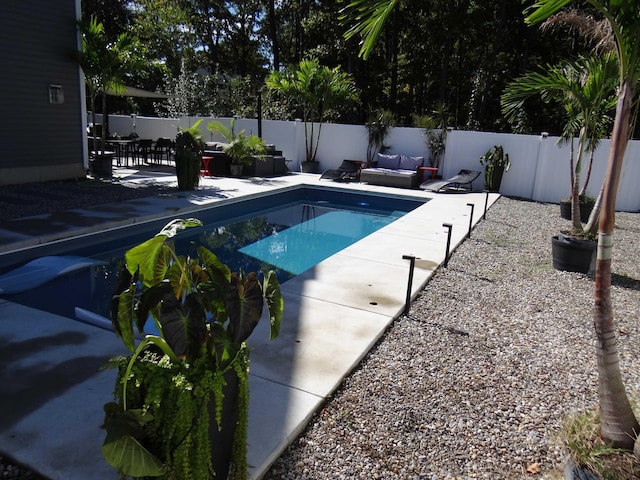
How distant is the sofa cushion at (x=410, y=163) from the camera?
13156 mm

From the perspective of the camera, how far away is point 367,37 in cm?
271

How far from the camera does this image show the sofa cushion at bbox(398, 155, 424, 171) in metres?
13.2

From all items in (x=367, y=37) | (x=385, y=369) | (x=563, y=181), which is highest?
(x=367, y=37)

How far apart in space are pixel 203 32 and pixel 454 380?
2765cm

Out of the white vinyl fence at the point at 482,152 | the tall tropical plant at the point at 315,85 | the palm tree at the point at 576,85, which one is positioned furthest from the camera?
the tall tropical plant at the point at 315,85

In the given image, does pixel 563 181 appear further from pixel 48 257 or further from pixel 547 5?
pixel 48 257

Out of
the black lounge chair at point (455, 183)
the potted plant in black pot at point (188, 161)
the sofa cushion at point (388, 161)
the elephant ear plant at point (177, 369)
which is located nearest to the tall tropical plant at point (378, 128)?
the sofa cushion at point (388, 161)

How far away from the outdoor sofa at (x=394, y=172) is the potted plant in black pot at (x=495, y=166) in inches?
68.1

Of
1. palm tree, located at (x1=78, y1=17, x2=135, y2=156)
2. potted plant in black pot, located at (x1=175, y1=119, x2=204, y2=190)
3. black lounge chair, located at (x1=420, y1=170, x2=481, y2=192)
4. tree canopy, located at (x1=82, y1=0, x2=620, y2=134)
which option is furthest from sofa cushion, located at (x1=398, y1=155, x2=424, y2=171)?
palm tree, located at (x1=78, y1=17, x2=135, y2=156)

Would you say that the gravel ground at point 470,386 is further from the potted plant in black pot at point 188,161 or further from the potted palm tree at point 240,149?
the potted palm tree at point 240,149

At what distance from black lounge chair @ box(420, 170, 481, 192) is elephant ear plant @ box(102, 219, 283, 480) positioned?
10.6m

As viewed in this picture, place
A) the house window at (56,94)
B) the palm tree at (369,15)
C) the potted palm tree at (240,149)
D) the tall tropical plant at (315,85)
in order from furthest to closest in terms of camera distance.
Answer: the tall tropical plant at (315,85) < the potted palm tree at (240,149) < the house window at (56,94) < the palm tree at (369,15)

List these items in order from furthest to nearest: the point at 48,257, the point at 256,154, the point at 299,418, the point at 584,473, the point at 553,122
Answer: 1. the point at 553,122
2. the point at 256,154
3. the point at 48,257
4. the point at 299,418
5. the point at 584,473

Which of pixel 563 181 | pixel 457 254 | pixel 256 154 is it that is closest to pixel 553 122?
pixel 563 181
